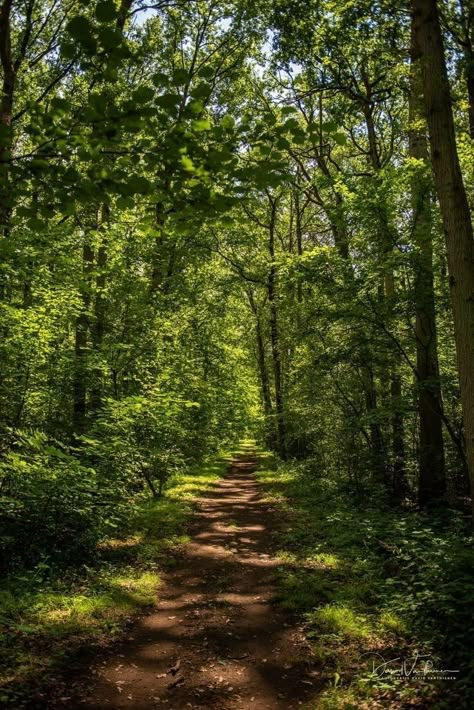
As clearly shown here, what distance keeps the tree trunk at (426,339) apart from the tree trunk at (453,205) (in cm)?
329

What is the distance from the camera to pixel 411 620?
5301 mm

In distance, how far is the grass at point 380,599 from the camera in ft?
14.0

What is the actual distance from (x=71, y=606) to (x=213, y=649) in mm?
1845

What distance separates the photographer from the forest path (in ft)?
14.5

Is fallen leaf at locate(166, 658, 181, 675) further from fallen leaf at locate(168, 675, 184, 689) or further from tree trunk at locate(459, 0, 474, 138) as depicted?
tree trunk at locate(459, 0, 474, 138)

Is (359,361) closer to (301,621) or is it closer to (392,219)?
(392,219)

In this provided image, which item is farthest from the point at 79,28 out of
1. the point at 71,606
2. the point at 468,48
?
the point at 468,48

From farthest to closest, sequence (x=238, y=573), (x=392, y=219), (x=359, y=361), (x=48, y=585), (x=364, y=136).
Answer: (x=364, y=136), (x=359, y=361), (x=392, y=219), (x=238, y=573), (x=48, y=585)

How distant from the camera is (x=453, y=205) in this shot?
580 cm

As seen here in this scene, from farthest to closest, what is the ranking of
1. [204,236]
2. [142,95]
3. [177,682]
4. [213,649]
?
[204,236], [213,649], [177,682], [142,95]

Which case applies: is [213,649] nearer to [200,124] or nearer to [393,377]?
[200,124]

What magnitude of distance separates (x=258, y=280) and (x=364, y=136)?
7720 millimetres

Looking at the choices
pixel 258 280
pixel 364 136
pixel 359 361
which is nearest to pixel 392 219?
pixel 359 361

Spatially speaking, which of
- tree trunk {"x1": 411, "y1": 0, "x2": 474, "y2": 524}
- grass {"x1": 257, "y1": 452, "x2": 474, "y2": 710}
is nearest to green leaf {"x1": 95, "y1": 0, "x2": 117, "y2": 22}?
tree trunk {"x1": 411, "y1": 0, "x2": 474, "y2": 524}
